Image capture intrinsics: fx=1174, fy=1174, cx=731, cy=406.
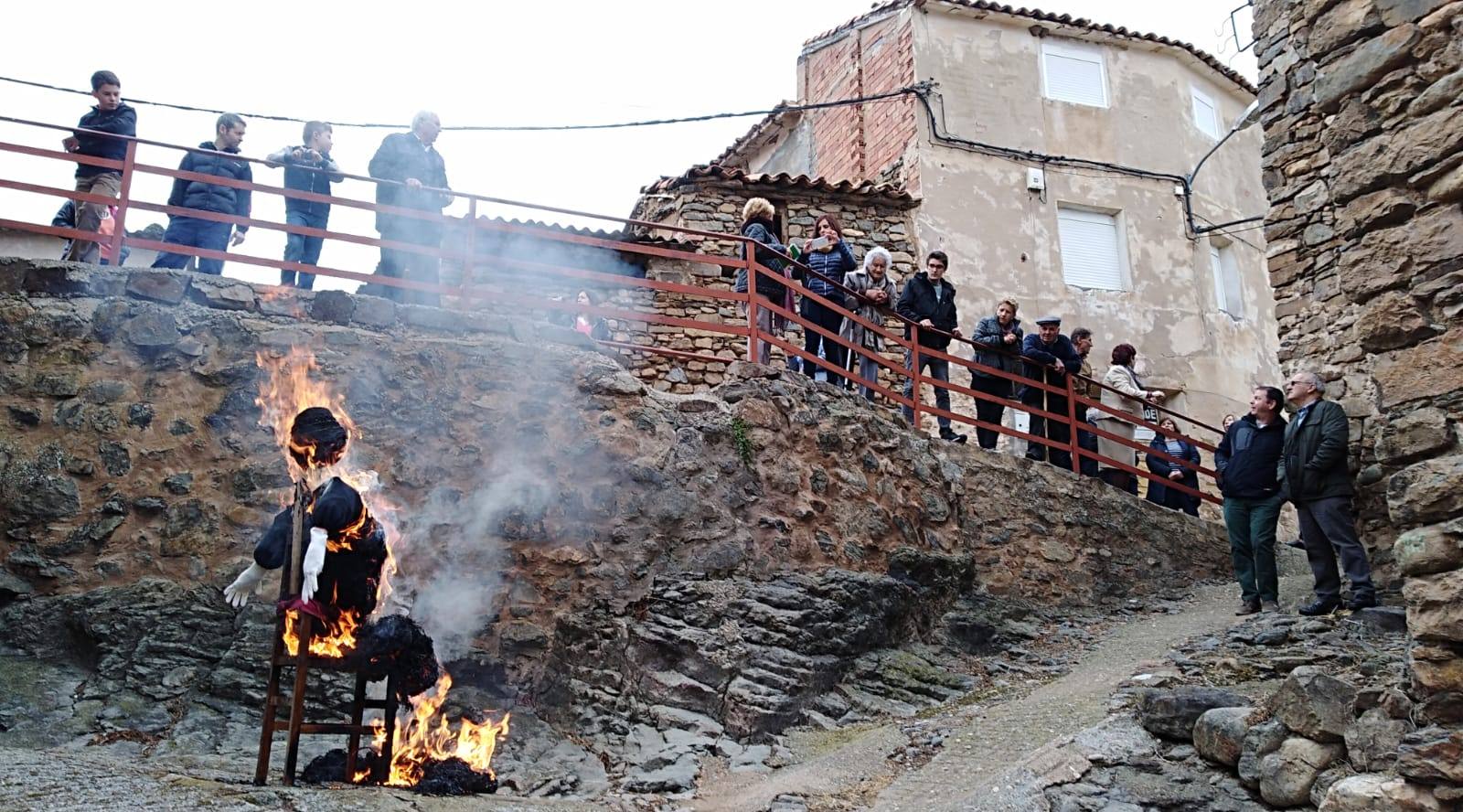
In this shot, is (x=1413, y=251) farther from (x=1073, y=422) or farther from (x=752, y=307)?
(x=1073, y=422)

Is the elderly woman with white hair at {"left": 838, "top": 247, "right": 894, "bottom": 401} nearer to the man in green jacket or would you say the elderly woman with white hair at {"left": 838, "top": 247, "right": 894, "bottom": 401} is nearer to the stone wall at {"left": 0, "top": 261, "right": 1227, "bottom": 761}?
the stone wall at {"left": 0, "top": 261, "right": 1227, "bottom": 761}

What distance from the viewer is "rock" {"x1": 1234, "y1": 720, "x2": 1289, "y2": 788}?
541cm

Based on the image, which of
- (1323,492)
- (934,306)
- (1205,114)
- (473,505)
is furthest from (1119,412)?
(1205,114)

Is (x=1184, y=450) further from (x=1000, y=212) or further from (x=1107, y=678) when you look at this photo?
(x=1107, y=678)

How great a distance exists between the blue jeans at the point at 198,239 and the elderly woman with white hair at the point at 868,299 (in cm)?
498

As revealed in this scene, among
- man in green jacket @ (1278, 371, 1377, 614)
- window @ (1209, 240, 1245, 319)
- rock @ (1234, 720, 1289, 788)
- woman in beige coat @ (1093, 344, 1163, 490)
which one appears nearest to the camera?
rock @ (1234, 720, 1289, 788)

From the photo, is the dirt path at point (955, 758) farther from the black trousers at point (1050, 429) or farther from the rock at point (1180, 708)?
the black trousers at point (1050, 429)

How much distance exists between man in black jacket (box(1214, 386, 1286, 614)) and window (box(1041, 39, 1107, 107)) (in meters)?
9.99

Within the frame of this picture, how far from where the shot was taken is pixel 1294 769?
17.2 ft

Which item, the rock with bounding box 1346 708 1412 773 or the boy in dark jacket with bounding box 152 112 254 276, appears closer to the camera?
the rock with bounding box 1346 708 1412 773

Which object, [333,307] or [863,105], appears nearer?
[333,307]

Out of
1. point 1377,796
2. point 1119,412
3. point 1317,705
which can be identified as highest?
point 1119,412

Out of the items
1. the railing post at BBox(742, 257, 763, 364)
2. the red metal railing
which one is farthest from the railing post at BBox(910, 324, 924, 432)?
the railing post at BBox(742, 257, 763, 364)

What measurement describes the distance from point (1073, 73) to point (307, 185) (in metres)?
12.3
